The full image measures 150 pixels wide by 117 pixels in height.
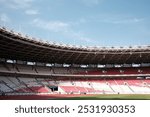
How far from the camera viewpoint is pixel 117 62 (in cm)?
6888

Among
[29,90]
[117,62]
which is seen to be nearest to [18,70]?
[29,90]

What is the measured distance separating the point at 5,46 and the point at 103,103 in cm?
4128

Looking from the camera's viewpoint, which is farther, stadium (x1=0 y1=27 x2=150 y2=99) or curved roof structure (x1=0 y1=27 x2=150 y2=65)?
stadium (x1=0 y1=27 x2=150 y2=99)

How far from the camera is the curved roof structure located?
151ft

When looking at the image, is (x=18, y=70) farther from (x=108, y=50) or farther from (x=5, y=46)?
(x=108, y=50)

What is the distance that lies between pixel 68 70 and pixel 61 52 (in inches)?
437

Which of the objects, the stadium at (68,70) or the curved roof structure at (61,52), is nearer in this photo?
the curved roof structure at (61,52)

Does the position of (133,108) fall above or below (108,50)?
below

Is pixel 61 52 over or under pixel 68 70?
over

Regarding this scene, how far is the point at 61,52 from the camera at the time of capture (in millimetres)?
57531

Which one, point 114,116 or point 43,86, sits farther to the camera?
point 43,86

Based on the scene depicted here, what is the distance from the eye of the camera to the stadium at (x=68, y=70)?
168 feet

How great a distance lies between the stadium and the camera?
168ft

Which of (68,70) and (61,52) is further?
(68,70)
